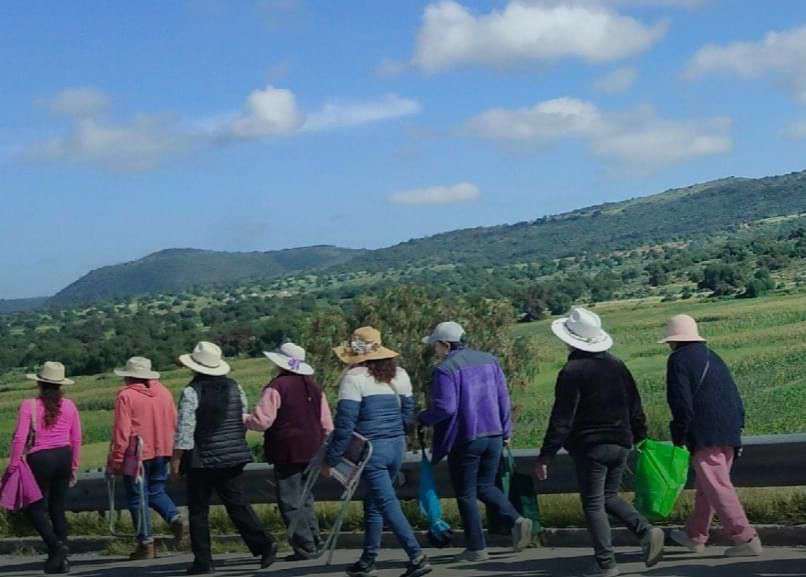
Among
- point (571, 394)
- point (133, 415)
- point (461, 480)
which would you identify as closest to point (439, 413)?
point (461, 480)

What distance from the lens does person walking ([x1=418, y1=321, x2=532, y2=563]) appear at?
9.53m

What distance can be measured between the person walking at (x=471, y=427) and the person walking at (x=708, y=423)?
48.9 inches

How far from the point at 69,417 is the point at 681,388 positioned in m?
5.11

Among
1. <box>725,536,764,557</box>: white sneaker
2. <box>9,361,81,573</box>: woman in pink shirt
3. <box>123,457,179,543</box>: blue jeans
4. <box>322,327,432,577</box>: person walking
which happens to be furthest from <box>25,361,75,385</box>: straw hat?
<box>725,536,764,557</box>: white sneaker

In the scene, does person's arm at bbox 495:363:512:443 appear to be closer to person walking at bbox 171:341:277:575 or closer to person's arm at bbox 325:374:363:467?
person's arm at bbox 325:374:363:467

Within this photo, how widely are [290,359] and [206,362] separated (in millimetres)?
660

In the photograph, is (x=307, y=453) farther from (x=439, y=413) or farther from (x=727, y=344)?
(x=727, y=344)

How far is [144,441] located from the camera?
37.3ft

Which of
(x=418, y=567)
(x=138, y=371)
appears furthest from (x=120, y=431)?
(x=418, y=567)

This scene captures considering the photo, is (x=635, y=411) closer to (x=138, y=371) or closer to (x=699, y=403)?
(x=699, y=403)

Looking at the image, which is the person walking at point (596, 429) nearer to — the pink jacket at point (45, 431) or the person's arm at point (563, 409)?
the person's arm at point (563, 409)

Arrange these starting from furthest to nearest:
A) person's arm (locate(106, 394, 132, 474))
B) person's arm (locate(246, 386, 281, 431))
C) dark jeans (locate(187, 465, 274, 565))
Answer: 1. person's arm (locate(106, 394, 132, 474))
2. person's arm (locate(246, 386, 281, 431))
3. dark jeans (locate(187, 465, 274, 565))

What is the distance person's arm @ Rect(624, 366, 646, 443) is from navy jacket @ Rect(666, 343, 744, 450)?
21 centimetres

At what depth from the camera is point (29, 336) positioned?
126 m
